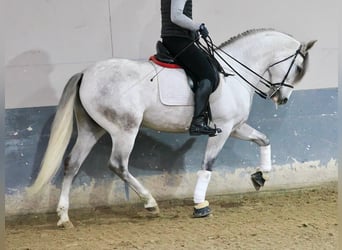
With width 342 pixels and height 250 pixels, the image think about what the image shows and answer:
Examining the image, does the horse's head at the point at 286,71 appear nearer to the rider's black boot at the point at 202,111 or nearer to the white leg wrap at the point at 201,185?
the rider's black boot at the point at 202,111

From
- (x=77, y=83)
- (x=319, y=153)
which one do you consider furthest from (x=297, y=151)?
(x=77, y=83)

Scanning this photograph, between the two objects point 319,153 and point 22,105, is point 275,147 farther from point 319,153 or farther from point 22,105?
point 22,105

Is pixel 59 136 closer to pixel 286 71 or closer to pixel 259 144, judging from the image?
pixel 259 144

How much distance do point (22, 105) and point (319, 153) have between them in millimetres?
2574

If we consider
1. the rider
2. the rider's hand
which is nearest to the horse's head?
the rider

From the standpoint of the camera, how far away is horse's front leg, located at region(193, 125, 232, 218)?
12.3 ft

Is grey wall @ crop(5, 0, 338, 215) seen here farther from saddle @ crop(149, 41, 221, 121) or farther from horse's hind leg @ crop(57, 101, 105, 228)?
saddle @ crop(149, 41, 221, 121)

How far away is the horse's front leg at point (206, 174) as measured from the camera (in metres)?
3.75

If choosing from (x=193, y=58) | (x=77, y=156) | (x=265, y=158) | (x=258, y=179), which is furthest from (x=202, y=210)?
(x=193, y=58)

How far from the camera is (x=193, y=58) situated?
3553 mm

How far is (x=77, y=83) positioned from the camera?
3.66m

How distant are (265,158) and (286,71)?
0.70 m

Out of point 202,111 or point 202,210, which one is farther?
point 202,210

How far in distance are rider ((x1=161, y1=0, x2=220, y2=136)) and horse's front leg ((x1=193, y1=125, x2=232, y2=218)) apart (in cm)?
16
